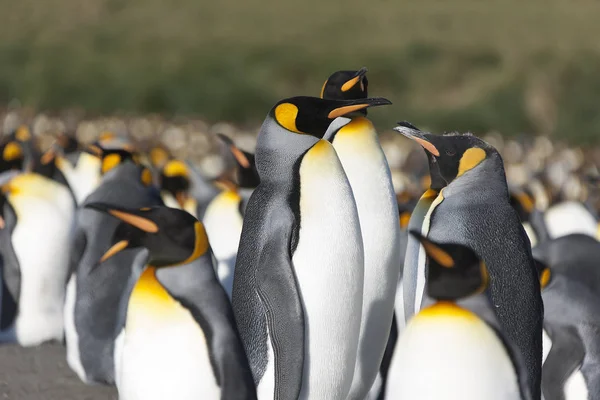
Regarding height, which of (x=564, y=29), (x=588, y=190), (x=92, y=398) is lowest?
(x=564, y=29)

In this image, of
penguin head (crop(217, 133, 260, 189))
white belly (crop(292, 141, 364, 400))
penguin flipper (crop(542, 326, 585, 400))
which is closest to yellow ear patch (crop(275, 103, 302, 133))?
white belly (crop(292, 141, 364, 400))

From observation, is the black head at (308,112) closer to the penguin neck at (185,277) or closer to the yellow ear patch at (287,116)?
the yellow ear patch at (287,116)

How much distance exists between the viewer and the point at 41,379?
16.1 feet

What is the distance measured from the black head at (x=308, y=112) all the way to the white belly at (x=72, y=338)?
1806 millimetres

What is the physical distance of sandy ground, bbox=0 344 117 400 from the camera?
15.1ft

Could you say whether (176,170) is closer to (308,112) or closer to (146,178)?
(146,178)

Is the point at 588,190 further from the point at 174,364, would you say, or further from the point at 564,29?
the point at 564,29

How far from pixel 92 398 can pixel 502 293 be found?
2043mm

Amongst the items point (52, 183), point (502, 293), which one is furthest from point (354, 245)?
point (52, 183)

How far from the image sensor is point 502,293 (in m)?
3.64

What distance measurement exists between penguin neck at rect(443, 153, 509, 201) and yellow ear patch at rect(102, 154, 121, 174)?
294 centimetres

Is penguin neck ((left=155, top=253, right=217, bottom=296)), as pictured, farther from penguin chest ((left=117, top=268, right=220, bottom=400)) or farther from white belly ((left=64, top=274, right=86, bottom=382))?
white belly ((left=64, top=274, right=86, bottom=382))

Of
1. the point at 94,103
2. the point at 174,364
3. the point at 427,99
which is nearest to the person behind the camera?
the point at 174,364

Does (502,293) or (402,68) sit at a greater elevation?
(502,293)
